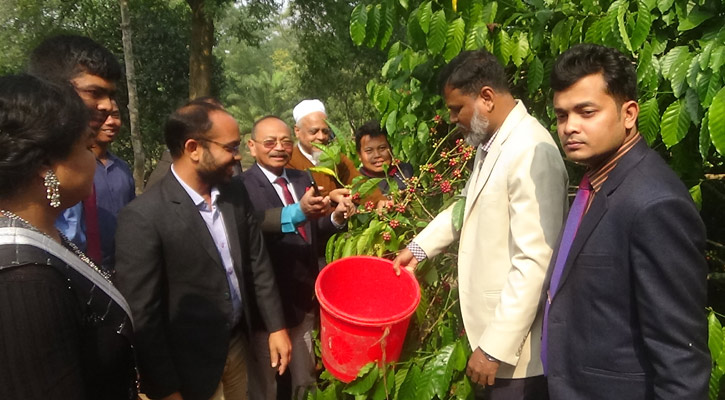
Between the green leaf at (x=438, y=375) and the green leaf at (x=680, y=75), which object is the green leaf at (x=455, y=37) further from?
the green leaf at (x=438, y=375)

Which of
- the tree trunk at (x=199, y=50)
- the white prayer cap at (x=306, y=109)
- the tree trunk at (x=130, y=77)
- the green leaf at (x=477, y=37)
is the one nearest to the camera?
the green leaf at (x=477, y=37)

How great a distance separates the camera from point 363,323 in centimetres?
199

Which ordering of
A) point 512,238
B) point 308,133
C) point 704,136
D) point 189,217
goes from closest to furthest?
point 704,136
point 512,238
point 189,217
point 308,133

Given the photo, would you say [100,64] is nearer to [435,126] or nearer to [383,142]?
[435,126]

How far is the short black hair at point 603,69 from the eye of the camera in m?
1.42

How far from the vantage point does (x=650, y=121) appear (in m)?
1.78

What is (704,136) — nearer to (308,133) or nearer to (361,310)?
(361,310)

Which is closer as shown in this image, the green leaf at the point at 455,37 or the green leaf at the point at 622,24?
the green leaf at the point at 622,24

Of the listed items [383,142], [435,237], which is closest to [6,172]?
[435,237]

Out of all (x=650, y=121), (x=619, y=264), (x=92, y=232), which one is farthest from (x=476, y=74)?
(x=92, y=232)

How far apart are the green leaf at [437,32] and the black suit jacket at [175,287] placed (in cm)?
118

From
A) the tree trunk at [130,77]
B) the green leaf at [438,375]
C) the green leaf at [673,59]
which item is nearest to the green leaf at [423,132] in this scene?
the green leaf at [438,375]

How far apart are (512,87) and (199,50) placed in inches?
339

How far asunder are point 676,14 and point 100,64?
221 cm
